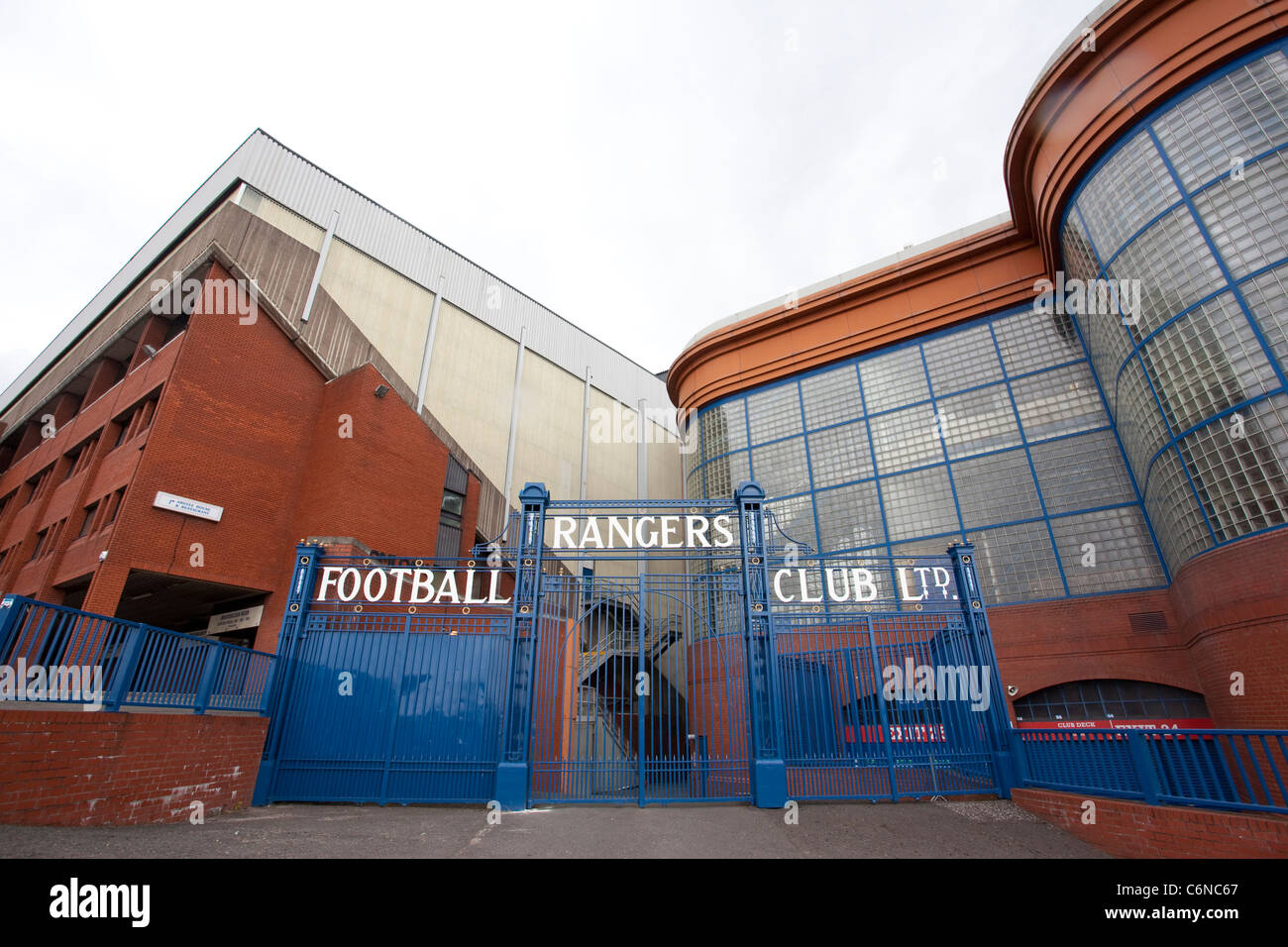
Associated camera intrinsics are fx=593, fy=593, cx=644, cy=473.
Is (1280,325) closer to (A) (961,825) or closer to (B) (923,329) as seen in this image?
(B) (923,329)

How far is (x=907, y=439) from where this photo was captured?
18516mm

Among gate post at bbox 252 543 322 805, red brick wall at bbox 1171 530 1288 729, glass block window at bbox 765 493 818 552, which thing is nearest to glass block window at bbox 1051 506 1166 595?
red brick wall at bbox 1171 530 1288 729

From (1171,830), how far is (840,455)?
1468cm

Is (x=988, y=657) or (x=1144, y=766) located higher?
(x=988, y=657)

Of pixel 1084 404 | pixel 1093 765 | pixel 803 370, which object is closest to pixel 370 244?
pixel 803 370

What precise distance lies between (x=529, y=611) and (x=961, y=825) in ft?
20.5

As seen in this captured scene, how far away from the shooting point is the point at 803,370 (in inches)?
846

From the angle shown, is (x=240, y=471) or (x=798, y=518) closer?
(x=240, y=471)

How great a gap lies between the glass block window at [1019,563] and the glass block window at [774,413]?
709 cm

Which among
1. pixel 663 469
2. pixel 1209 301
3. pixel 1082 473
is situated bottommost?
pixel 1082 473

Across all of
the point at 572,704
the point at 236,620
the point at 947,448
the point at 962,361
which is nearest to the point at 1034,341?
the point at 962,361

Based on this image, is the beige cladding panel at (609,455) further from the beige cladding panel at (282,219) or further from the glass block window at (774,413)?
the beige cladding panel at (282,219)

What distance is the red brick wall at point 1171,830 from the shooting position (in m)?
4.88

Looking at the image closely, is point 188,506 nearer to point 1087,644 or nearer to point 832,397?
point 832,397
